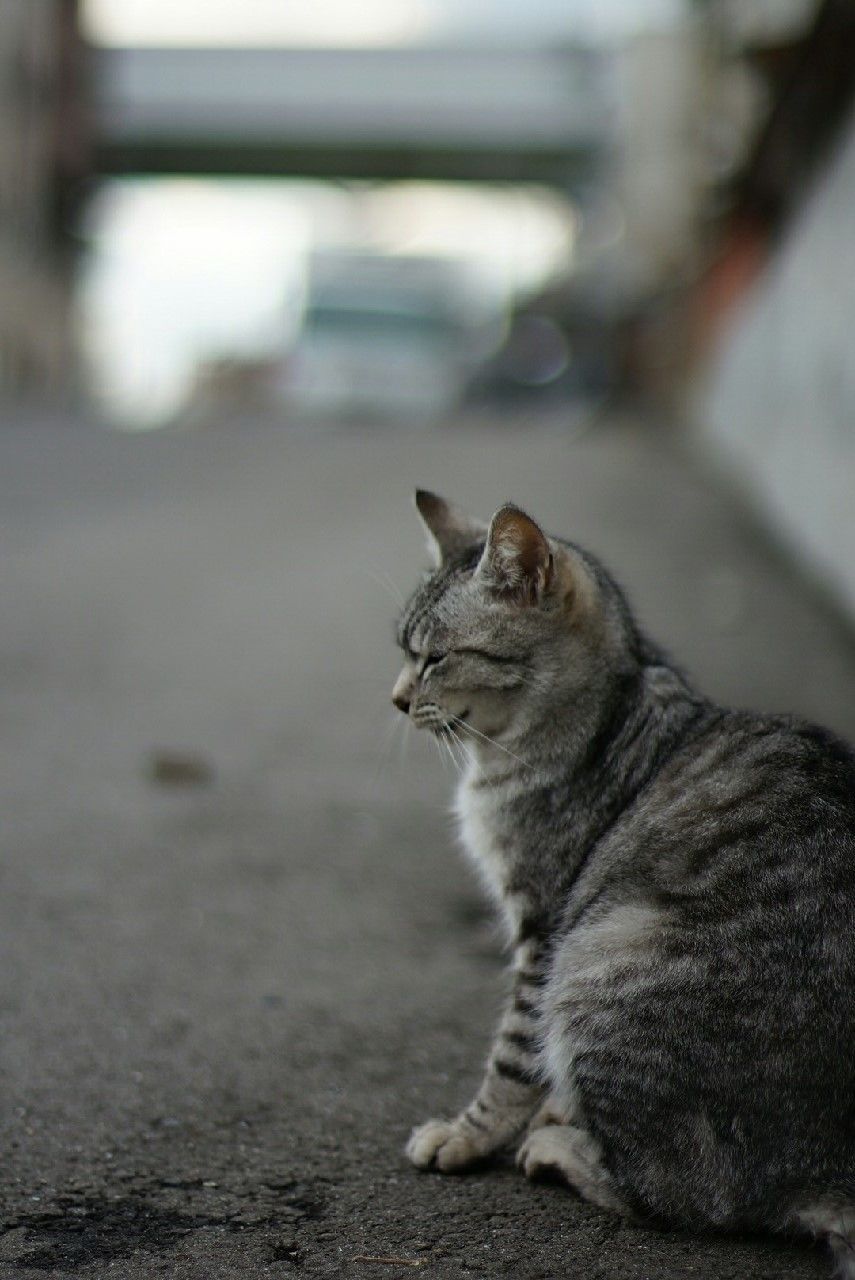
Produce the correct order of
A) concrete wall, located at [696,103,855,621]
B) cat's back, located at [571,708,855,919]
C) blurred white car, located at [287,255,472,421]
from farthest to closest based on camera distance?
blurred white car, located at [287,255,472,421] < concrete wall, located at [696,103,855,621] < cat's back, located at [571,708,855,919]

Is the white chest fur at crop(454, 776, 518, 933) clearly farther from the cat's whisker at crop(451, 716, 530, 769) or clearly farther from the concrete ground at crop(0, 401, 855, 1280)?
the concrete ground at crop(0, 401, 855, 1280)

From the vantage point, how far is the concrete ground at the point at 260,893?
3059mm

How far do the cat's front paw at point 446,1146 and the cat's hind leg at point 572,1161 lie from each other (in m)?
0.10

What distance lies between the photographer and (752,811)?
10.4 feet

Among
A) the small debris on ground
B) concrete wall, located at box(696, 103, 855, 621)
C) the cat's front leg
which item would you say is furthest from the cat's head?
concrete wall, located at box(696, 103, 855, 621)

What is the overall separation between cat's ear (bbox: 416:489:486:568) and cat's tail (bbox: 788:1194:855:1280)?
1766 mm

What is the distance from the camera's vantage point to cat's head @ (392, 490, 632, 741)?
3611mm

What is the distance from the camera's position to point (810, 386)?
9141 mm

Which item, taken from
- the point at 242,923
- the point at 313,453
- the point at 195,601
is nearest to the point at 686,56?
the point at 313,453

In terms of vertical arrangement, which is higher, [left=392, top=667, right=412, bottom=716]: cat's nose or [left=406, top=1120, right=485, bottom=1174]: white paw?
[left=392, top=667, right=412, bottom=716]: cat's nose

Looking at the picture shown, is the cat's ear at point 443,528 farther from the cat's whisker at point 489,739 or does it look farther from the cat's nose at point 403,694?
the cat's whisker at point 489,739

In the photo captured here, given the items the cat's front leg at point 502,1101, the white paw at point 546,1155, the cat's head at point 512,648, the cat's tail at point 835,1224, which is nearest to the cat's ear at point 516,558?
the cat's head at point 512,648

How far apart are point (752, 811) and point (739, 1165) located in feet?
2.19

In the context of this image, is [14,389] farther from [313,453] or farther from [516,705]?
[516,705]
